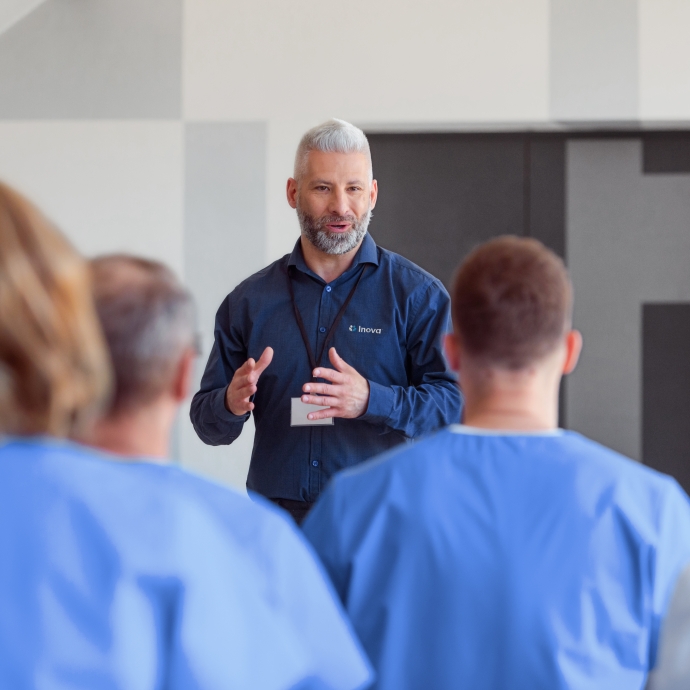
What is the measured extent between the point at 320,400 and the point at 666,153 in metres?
3.17

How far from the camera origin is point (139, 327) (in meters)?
0.95

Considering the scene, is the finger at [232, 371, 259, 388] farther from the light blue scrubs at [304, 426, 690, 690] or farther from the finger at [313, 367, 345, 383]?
the light blue scrubs at [304, 426, 690, 690]

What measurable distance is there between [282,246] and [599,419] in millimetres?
1903

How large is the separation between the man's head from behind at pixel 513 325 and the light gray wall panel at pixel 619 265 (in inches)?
131

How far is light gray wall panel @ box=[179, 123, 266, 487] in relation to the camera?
174 inches

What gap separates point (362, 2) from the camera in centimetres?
434

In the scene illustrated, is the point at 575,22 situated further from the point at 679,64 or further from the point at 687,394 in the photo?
the point at 687,394

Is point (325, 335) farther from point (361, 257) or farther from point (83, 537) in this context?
point (83, 537)

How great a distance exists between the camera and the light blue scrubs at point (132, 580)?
2.73 ft

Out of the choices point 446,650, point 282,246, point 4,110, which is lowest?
point 446,650

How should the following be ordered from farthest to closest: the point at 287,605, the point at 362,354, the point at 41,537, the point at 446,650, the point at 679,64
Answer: the point at 679,64 → the point at 362,354 → the point at 446,650 → the point at 287,605 → the point at 41,537

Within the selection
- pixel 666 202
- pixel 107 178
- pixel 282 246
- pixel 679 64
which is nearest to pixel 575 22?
pixel 679 64

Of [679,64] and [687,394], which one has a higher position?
[679,64]

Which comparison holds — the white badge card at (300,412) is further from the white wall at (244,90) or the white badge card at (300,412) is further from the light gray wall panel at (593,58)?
the light gray wall panel at (593,58)
